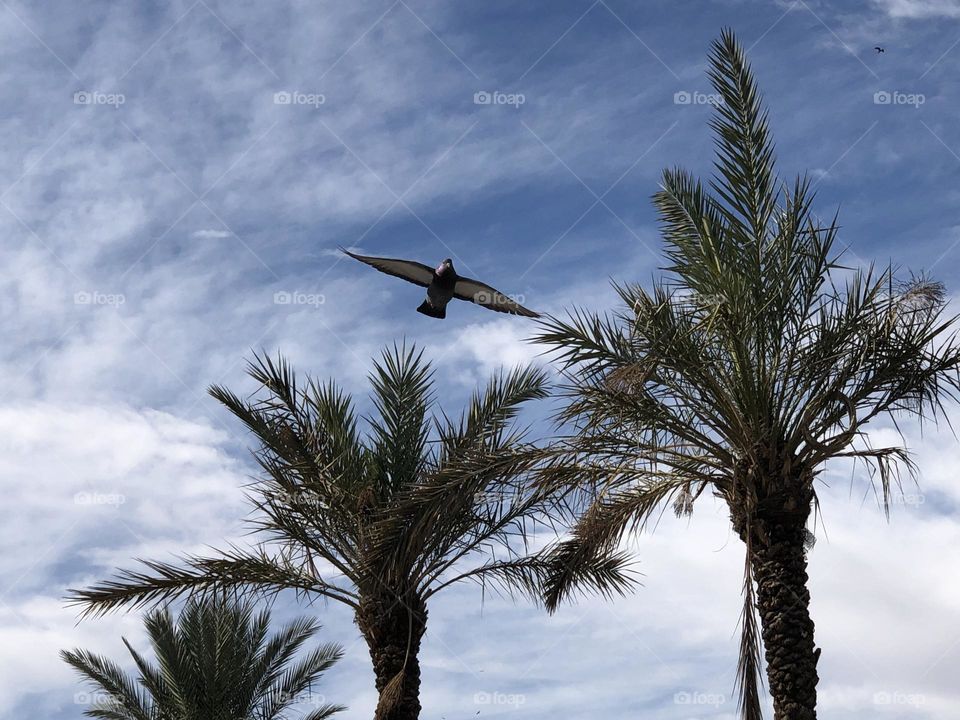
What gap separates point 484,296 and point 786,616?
208 inches

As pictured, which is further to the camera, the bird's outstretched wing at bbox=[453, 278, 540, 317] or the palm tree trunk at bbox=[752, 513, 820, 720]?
the bird's outstretched wing at bbox=[453, 278, 540, 317]

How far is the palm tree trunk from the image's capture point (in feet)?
30.6

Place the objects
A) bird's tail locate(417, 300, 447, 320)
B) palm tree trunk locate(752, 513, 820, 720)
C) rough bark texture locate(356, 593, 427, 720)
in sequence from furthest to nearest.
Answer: bird's tail locate(417, 300, 447, 320)
rough bark texture locate(356, 593, 427, 720)
palm tree trunk locate(752, 513, 820, 720)

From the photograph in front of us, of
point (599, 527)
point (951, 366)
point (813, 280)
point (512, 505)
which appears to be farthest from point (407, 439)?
point (951, 366)

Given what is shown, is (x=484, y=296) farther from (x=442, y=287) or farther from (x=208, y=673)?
(x=208, y=673)

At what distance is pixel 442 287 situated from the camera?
41.9 ft

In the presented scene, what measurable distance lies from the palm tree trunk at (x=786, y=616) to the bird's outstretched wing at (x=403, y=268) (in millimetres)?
5256

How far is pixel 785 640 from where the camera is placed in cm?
936

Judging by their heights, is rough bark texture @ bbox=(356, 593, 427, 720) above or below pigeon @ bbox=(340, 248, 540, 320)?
below

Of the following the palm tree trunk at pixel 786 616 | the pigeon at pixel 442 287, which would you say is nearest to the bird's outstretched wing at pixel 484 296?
the pigeon at pixel 442 287

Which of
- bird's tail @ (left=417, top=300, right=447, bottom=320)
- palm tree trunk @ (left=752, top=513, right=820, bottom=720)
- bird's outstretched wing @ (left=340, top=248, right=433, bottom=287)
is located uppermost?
bird's outstretched wing @ (left=340, top=248, right=433, bottom=287)

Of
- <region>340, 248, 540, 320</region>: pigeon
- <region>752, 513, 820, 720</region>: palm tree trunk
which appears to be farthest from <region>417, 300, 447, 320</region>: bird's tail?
<region>752, 513, 820, 720</region>: palm tree trunk

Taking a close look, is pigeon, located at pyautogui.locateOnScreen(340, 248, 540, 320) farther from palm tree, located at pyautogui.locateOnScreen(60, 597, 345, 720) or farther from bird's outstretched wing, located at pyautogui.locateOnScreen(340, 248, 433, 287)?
palm tree, located at pyautogui.locateOnScreen(60, 597, 345, 720)

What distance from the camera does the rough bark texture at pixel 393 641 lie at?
12.3 m
